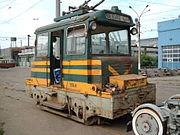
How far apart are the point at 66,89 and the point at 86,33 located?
75.6 inches

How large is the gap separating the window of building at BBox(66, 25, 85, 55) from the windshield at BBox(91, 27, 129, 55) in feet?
1.03

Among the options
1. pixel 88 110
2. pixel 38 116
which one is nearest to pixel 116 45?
pixel 88 110

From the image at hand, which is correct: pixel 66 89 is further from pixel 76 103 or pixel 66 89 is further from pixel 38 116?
pixel 38 116

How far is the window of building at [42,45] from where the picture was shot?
7.44 m

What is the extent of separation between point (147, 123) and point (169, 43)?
92.3 ft

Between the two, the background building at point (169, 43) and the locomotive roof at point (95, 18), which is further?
the background building at point (169, 43)

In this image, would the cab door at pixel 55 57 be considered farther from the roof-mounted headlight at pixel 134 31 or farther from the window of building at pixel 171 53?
the window of building at pixel 171 53

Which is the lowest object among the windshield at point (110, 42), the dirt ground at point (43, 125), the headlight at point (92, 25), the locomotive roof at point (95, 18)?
the dirt ground at point (43, 125)

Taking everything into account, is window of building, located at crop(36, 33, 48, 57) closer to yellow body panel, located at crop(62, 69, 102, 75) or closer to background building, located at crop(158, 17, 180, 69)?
yellow body panel, located at crop(62, 69, 102, 75)

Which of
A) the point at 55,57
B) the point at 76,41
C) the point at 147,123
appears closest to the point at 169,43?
the point at 55,57

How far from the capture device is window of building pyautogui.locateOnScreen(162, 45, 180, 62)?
29406 millimetres

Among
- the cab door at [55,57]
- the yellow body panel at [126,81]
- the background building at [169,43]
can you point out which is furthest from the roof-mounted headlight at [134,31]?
the background building at [169,43]

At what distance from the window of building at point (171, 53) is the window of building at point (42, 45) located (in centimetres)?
2568

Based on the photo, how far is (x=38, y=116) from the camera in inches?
272
